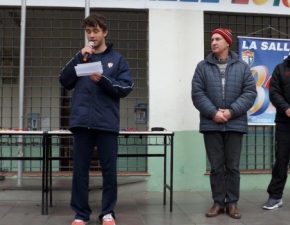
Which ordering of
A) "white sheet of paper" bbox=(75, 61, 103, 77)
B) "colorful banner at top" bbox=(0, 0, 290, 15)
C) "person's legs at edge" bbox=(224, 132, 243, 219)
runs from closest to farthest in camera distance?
"white sheet of paper" bbox=(75, 61, 103, 77)
"person's legs at edge" bbox=(224, 132, 243, 219)
"colorful banner at top" bbox=(0, 0, 290, 15)

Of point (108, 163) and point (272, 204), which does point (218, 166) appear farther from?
point (108, 163)

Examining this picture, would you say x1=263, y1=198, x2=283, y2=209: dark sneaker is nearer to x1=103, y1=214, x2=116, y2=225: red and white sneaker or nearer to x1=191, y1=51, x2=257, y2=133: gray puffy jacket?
x1=191, y1=51, x2=257, y2=133: gray puffy jacket

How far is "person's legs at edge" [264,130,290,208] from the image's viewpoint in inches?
208

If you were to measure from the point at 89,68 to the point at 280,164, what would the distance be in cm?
292

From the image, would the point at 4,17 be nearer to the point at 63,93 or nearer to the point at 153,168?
the point at 63,93

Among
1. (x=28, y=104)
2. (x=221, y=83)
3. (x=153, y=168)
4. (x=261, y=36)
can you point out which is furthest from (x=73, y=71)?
(x=261, y=36)

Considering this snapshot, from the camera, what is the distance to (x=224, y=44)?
4953 millimetres

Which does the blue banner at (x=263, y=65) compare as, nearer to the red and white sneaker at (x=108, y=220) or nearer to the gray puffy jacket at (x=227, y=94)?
the gray puffy jacket at (x=227, y=94)

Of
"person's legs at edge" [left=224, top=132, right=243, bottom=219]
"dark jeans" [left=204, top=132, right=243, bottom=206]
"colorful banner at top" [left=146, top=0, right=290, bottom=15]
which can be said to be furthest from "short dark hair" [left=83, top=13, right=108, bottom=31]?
"colorful banner at top" [left=146, top=0, right=290, bottom=15]

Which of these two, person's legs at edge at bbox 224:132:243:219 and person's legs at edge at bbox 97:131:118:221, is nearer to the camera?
person's legs at edge at bbox 97:131:118:221

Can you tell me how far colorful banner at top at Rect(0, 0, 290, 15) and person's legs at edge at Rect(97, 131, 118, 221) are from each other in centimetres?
277

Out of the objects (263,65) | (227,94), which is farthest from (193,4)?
(227,94)

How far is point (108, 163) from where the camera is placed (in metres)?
4.34

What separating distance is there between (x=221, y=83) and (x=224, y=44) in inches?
19.5
